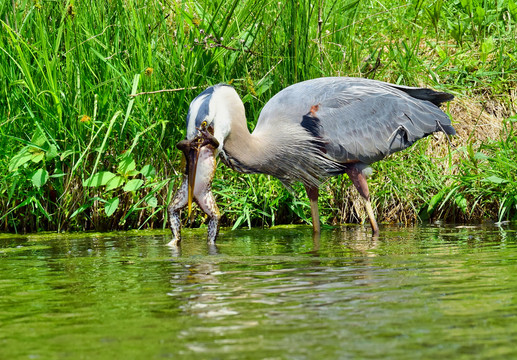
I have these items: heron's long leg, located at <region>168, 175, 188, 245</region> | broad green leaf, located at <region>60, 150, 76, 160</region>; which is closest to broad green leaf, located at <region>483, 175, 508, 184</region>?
heron's long leg, located at <region>168, 175, 188, 245</region>

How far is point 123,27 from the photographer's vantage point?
20.2ft

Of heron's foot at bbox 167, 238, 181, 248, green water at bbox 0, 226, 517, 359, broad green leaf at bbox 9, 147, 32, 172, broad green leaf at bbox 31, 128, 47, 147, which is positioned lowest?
green water at bbox 0, 226, 517, 359

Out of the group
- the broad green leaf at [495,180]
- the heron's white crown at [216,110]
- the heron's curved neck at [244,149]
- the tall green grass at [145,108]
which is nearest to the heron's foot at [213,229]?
the heron's white crown at [216,110]

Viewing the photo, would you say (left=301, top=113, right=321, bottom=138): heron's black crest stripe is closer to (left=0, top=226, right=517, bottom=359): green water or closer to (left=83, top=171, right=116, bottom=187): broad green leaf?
(left=0, top=226, right=517, bottom=359): green water

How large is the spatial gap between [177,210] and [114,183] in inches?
27.3

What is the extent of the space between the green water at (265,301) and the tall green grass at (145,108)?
945mm

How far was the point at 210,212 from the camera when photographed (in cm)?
517

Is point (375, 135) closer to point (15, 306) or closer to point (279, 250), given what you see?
point (279, 250)

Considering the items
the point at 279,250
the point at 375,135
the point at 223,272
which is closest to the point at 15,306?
the point at 223,272

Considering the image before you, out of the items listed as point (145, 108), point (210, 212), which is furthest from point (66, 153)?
point (210, 212)

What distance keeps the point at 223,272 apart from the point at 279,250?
3.30 feet

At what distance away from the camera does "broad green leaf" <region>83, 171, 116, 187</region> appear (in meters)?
5.69

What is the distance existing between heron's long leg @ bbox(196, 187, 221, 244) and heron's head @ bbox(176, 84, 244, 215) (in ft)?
0.34

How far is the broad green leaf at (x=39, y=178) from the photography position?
5.55m
